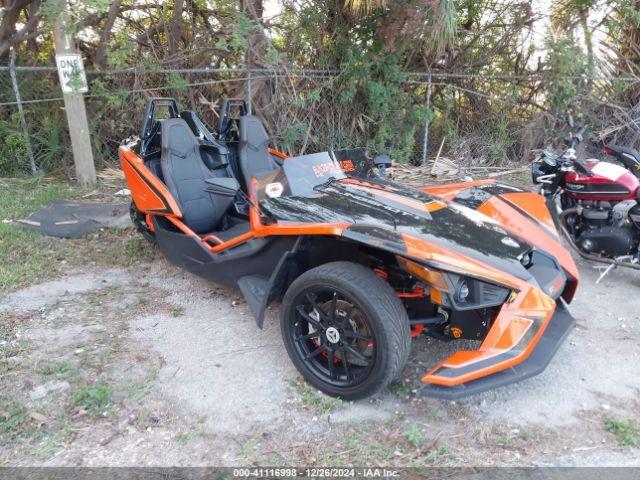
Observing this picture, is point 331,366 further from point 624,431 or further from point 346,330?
point 624,431

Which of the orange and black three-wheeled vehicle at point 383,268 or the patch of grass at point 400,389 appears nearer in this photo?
the orange and black three-wheeled vehicle at point 383,268

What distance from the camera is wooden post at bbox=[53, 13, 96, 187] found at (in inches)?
262

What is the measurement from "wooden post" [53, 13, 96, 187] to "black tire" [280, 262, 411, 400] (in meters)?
5.44

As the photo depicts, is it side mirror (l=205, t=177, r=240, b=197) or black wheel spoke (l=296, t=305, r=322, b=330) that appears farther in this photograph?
side mirror (l=205, t=177, r=240, b=197)

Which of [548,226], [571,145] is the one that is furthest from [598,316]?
[571,145]

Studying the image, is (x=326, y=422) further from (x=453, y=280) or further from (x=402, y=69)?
(x=402, y=69)

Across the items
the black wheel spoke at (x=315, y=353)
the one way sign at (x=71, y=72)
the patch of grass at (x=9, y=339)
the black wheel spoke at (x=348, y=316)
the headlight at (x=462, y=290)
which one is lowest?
the patch of grass at (x=9, y=339)

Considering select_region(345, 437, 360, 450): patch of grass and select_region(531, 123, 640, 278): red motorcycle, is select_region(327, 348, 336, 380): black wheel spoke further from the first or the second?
select_region(531, 123, 640, 278): red motorcycle

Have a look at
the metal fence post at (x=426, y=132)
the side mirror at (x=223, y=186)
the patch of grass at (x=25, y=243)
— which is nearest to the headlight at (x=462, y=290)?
the side mirror at (x=223, y=186)

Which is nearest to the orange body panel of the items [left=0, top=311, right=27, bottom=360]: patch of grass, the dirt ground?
the dirt ground

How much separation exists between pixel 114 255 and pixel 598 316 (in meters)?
4.12

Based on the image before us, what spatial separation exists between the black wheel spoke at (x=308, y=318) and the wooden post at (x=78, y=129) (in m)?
5.45

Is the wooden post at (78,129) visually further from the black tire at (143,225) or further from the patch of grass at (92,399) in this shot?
the patch of grass at (92,399)

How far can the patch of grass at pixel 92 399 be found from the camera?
2.71 m
